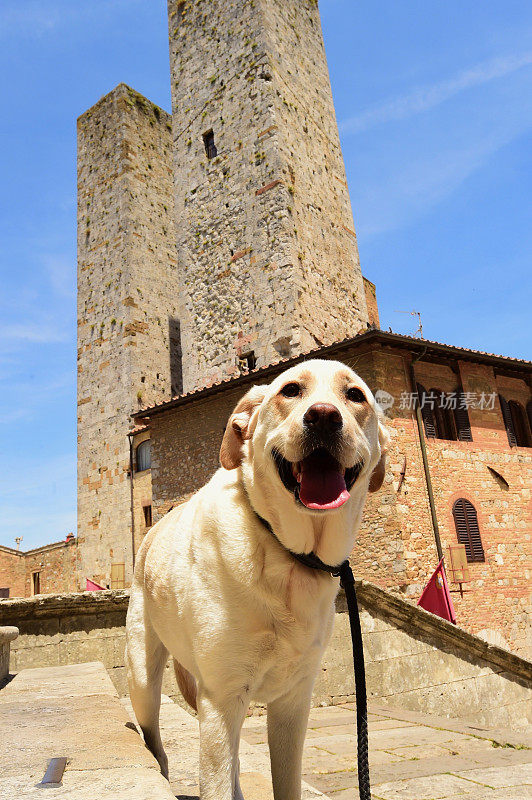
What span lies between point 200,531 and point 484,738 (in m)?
4.18

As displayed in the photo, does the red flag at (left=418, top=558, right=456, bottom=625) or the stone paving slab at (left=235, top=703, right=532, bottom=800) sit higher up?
the red flag at (left=418, top=558, right=456, bottom=625)

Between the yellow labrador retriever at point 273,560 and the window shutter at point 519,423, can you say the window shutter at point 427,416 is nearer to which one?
the window shutter at point 519,423

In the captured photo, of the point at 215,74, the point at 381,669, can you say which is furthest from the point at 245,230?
the point at 381,669

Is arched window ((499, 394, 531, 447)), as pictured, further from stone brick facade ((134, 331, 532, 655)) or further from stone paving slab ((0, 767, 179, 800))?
stone paving slab ((0, 767, 179, 800))

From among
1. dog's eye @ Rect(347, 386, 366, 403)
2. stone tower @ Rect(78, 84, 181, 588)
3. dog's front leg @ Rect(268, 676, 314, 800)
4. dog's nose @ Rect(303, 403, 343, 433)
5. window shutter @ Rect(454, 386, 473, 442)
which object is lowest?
dog's front leg @ Rect(268, 676, 314, 800)

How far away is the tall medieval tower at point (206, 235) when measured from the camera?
57.0ft

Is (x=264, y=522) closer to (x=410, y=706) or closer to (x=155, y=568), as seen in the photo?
(x=155, y=568)

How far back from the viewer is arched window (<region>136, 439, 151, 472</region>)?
19734 mm

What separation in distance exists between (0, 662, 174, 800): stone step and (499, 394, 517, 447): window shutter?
542 inches

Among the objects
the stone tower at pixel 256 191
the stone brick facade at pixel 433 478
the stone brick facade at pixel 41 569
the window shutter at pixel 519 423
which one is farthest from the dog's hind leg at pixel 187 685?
the stone brick facade at pixel 41 569

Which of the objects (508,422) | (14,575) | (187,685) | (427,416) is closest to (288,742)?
(187,685)

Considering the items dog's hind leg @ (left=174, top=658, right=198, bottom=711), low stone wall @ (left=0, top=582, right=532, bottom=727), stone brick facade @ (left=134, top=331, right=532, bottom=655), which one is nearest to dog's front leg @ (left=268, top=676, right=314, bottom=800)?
dog's hind leg @ (left=174, top=658, right=198, bottom=711)

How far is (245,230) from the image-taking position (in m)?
18.0

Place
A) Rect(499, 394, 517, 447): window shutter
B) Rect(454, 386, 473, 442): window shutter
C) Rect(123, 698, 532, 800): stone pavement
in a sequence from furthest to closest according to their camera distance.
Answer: Rect(499, 394, 517, 447): window shutter
Rect(454, 386, 473, 442): window shutter
Rect(123, 698, 532, 800): stone pavement
